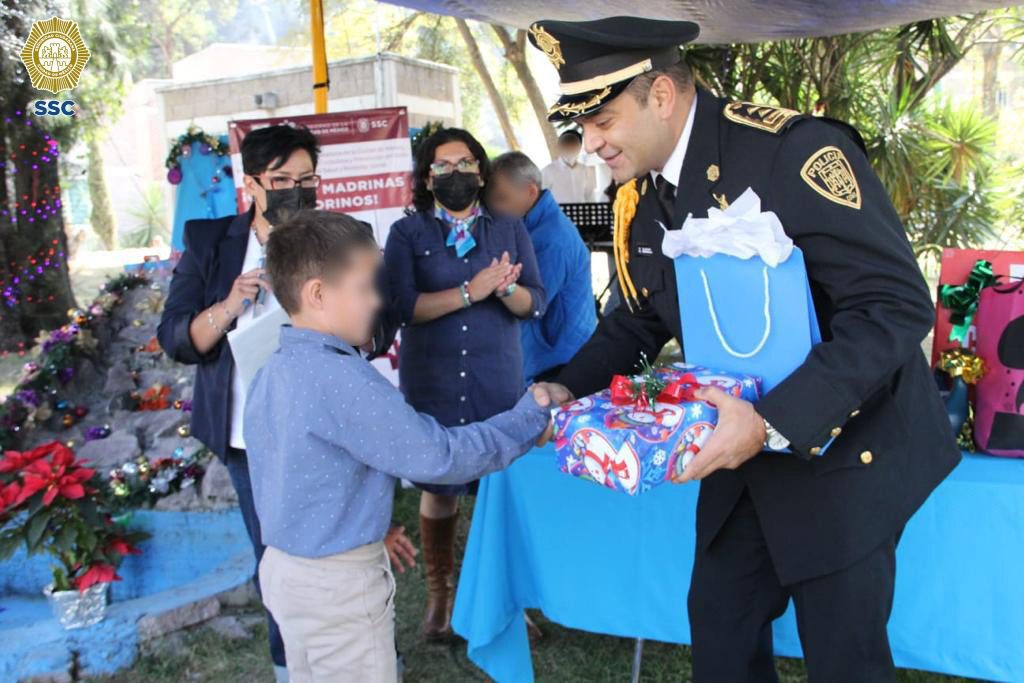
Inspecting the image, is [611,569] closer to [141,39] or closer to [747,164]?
[747,164]

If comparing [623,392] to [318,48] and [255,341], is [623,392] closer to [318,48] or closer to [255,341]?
[255,341]

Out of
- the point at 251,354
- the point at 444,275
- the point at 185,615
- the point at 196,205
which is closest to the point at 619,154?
the point at 251,354

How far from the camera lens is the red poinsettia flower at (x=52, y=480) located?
3204 millimetres

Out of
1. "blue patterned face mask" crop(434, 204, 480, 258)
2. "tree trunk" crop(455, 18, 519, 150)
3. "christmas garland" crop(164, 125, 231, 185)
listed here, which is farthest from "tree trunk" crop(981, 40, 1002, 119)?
"blue patterned face mask" crop(434, 204, 480, 258)

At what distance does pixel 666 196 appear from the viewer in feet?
6.14

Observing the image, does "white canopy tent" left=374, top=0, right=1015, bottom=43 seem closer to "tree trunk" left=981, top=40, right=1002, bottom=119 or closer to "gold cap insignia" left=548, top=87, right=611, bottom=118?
"gold cap insignia" left=548, top=87, right=611, bottom=118

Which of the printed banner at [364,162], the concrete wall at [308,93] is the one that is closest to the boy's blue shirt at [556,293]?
the printed banner at [364,162]

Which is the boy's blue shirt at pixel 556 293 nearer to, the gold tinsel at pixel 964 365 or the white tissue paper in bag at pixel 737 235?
the gold tinsel at pixel 964 365

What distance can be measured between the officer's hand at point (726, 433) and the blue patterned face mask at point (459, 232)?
5.59ft

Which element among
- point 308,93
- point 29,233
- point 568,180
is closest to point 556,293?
point 568,180

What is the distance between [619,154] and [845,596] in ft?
3.22

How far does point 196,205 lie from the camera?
7395mm

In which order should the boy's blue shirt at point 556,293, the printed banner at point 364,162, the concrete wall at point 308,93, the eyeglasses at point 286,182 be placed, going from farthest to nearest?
the concrete wall at point 308,93
the printed banner at point 364,162
the boy's blue shirt at point 556,293
the eyeglasses at point 286,182

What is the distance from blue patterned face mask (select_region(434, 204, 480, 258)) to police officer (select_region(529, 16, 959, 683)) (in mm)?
1282
